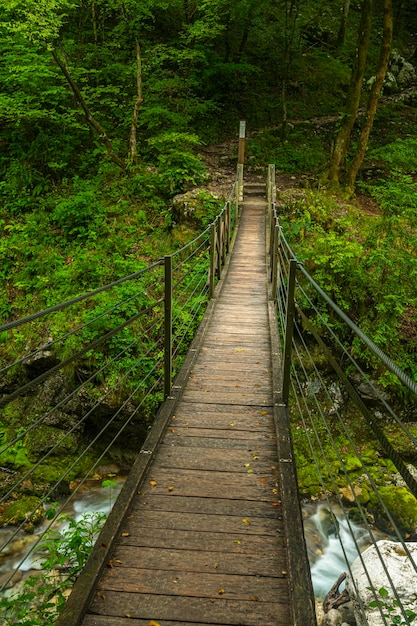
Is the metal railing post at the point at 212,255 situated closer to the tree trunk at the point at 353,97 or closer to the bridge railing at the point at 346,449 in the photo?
the bridge railing at the point at 346,449

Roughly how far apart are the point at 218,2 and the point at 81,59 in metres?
4.99

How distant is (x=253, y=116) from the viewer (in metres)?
20.5

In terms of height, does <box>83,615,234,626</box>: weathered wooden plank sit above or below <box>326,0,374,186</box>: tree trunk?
below

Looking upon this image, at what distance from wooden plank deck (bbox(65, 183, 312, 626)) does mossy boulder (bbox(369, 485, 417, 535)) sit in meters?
3.82

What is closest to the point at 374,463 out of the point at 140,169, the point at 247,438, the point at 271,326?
the point at 271,326

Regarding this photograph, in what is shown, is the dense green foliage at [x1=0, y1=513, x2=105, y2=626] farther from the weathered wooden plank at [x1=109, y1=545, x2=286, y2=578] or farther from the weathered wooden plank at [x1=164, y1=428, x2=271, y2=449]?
the weathered wooden plank at [x1=164, y1=428, x2=271, y2=449]

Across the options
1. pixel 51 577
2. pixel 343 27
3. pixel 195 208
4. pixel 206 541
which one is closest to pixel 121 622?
pixel 206 541

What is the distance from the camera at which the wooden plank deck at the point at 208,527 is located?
85.0 inches

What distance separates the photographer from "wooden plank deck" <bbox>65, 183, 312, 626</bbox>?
2160 millimetres

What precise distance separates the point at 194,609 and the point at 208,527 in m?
0.59

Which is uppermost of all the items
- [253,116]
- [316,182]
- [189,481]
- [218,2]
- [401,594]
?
[218,2]

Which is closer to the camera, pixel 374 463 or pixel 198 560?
pixel 198 560

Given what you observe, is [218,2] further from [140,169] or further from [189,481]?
[189,481]

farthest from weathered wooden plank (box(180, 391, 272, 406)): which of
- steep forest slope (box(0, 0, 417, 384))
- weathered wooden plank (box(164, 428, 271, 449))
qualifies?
steep forest slope (box(0, 0, 417, 384))
